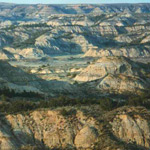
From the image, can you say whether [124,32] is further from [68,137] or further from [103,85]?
[68,137]

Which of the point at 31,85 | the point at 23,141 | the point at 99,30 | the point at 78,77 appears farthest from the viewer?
the point at 99,30

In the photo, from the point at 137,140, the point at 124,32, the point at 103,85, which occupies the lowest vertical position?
the point at 137,140

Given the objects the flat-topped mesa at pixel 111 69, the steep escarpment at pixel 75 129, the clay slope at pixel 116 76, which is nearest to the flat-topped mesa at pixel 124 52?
the clay slope at pixel 116 76

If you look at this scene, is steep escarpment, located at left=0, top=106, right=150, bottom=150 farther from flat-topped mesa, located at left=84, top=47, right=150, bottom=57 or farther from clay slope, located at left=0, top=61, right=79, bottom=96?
flat-topped mesa, located at left=84, top=47, right=150, bottom=57

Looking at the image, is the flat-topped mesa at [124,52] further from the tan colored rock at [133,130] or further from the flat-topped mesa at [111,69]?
the tan colored rock at [133,130]

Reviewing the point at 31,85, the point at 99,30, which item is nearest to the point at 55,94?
the point at 31,85

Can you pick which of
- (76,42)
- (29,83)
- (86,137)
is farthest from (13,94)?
(76,42)

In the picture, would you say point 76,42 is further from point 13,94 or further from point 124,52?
point 13,94
